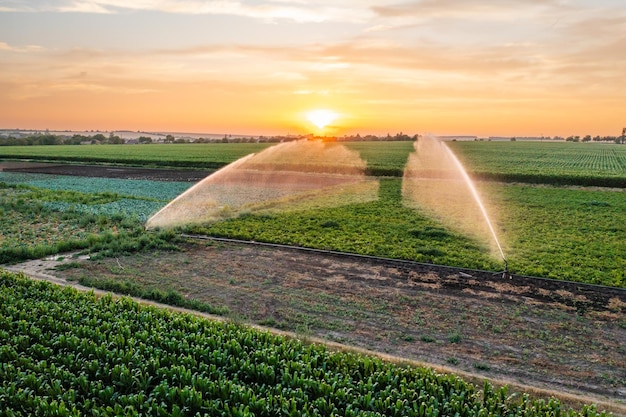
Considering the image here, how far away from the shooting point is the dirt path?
9133 mm

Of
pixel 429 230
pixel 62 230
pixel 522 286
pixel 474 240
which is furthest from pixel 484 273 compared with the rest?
pixel 62 230

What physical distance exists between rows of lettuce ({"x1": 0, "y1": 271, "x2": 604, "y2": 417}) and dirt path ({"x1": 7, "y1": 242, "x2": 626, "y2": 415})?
1.90m

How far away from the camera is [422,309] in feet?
38.8

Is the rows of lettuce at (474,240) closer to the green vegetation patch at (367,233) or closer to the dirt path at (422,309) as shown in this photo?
the green vegetation patch at (367,233)

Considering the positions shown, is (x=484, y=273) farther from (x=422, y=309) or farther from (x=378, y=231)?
(x=378, y=231)

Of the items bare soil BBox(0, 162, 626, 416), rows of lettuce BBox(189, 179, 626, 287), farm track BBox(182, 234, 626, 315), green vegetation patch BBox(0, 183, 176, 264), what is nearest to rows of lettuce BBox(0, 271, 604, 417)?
bare soil BBox(0, 162, 626, 416)

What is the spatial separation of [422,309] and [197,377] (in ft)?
21.4

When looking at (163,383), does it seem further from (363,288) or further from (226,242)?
(226,242)

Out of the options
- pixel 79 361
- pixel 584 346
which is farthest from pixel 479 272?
pixel 79 361

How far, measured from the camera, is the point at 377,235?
19.5 metres

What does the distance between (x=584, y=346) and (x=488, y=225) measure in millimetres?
12739

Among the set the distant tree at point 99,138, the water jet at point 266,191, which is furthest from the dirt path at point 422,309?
the distant tree at point 99,138

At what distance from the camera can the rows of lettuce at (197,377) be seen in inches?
251

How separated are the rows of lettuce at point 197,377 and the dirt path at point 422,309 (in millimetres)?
1902
